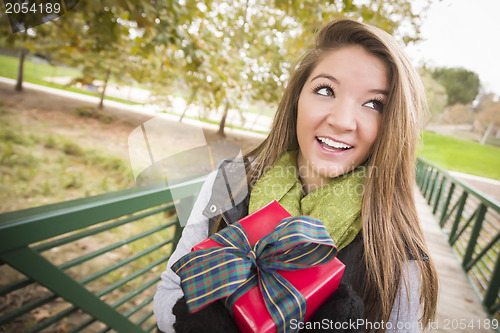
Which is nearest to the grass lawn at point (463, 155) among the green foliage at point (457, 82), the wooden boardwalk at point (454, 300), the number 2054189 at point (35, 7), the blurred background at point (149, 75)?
the blurred background at point (149, 75)

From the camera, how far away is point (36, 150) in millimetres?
6348

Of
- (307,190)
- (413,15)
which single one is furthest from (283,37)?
(307,190)

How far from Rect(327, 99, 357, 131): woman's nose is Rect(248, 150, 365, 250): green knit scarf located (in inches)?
9.2

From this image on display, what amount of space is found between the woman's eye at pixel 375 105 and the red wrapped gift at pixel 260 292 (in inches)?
22.8

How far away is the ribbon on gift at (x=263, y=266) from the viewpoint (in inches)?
24.2

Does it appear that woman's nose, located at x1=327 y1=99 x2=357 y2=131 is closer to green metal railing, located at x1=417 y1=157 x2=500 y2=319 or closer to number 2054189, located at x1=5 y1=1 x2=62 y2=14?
number 2054189, located at x1=5 y1=1 x2=62 y2=14

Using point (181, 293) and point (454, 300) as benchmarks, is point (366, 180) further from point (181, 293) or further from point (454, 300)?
point (454, 300)

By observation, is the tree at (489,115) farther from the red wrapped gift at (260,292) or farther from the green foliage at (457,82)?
the green foliage at (457,82)

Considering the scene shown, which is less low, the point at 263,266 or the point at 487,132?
the point at 487,132

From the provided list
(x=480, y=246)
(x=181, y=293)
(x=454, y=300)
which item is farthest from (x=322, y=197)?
(x=480, y=246)

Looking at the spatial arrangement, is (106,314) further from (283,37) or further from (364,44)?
(283,37)

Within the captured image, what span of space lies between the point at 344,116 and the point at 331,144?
12 cm

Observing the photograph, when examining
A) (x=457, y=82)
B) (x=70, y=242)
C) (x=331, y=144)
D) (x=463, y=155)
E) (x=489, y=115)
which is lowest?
(x=70, y=242)

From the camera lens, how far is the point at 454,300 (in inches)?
125
